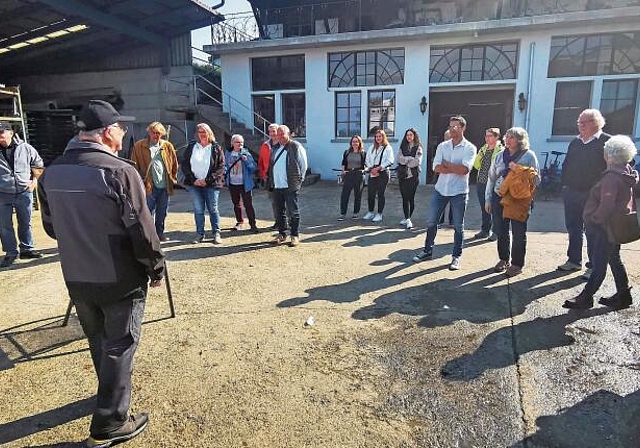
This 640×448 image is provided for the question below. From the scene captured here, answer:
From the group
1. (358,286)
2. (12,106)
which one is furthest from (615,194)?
(12,106)

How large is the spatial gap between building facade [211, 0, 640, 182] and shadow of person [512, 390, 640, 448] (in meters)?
10.5

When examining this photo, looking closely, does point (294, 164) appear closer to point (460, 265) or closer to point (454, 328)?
point (460, 265)

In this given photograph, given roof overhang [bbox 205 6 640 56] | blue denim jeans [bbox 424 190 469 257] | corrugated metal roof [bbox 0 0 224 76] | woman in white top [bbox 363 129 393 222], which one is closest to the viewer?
blue denim jeans [bbox 424 190 469 257]

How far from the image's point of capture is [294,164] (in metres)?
5.86

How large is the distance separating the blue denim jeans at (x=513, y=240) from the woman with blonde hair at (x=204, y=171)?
3879 millimetres

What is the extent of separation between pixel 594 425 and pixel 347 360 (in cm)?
155

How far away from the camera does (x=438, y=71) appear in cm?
1235

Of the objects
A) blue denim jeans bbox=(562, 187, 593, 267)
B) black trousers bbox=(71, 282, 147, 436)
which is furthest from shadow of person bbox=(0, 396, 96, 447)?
blue denim jeans bbox=(562, 187, 593, 267)

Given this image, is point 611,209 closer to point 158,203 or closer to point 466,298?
point 466,298

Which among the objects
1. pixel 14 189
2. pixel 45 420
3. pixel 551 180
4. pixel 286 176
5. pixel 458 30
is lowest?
pixel 45 420

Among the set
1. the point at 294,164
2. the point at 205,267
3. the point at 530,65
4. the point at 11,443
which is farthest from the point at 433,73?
the point at 11,443

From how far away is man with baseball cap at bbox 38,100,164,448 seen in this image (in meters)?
2.14

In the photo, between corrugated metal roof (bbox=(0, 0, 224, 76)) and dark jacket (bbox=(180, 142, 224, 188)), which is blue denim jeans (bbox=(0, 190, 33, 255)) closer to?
dark jacket (bbox=(180, 142, 224, 188))

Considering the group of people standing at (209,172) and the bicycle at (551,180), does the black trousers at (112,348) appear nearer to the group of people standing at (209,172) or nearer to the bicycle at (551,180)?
the group of people standing at (209,172)
